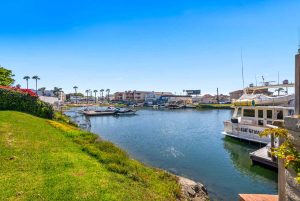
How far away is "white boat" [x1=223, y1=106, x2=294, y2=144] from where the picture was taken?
1164 inches

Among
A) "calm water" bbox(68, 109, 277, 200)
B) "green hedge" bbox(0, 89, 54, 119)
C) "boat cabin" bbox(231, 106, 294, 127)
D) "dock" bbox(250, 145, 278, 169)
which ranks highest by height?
"green hedge" bbox(0, 89, 54, 119)

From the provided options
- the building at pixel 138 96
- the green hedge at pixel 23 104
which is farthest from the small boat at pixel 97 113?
the building at pixel 138 96

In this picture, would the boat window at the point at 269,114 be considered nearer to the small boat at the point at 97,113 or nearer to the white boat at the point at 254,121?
the white boat at the point at 254,121

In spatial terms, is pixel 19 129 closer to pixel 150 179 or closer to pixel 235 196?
pixel 150 179

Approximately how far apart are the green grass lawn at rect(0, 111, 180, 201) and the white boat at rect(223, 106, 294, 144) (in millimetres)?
19813

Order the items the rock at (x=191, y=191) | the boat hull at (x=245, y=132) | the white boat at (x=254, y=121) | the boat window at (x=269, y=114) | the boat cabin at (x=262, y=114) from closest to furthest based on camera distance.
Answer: the rock at (x=191, y=191) → the boat cabin at (x=262, y=114) → the white boat at (x=254, y=121) → the boat window at (x=269, y=114) → the boat hull at (x=245, y=132)

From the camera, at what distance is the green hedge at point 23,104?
1284 inches

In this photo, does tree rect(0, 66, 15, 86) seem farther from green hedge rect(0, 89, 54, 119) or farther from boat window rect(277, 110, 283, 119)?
boat window rect(277, 110, 283, 119)

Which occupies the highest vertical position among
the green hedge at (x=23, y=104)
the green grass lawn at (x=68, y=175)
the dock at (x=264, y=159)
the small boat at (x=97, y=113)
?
the green hedge at (x=23, y=104)

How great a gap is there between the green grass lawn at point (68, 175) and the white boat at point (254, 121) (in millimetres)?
19813

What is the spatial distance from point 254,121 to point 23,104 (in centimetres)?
3187

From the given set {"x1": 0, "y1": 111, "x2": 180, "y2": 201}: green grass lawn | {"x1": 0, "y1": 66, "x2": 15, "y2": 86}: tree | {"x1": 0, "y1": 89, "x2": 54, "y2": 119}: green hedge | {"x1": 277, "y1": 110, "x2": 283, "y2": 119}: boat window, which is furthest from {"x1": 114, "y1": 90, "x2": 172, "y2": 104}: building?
{"x1": 0, "y1": 111, "x2": 180, "y2": 201}: green grass lawn

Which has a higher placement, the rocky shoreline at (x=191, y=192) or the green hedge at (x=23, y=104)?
the green hedge at (x=23, y=104)

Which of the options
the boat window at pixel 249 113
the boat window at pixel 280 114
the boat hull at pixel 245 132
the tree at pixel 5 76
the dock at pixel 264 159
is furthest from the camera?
the tree at pixel 5 76
